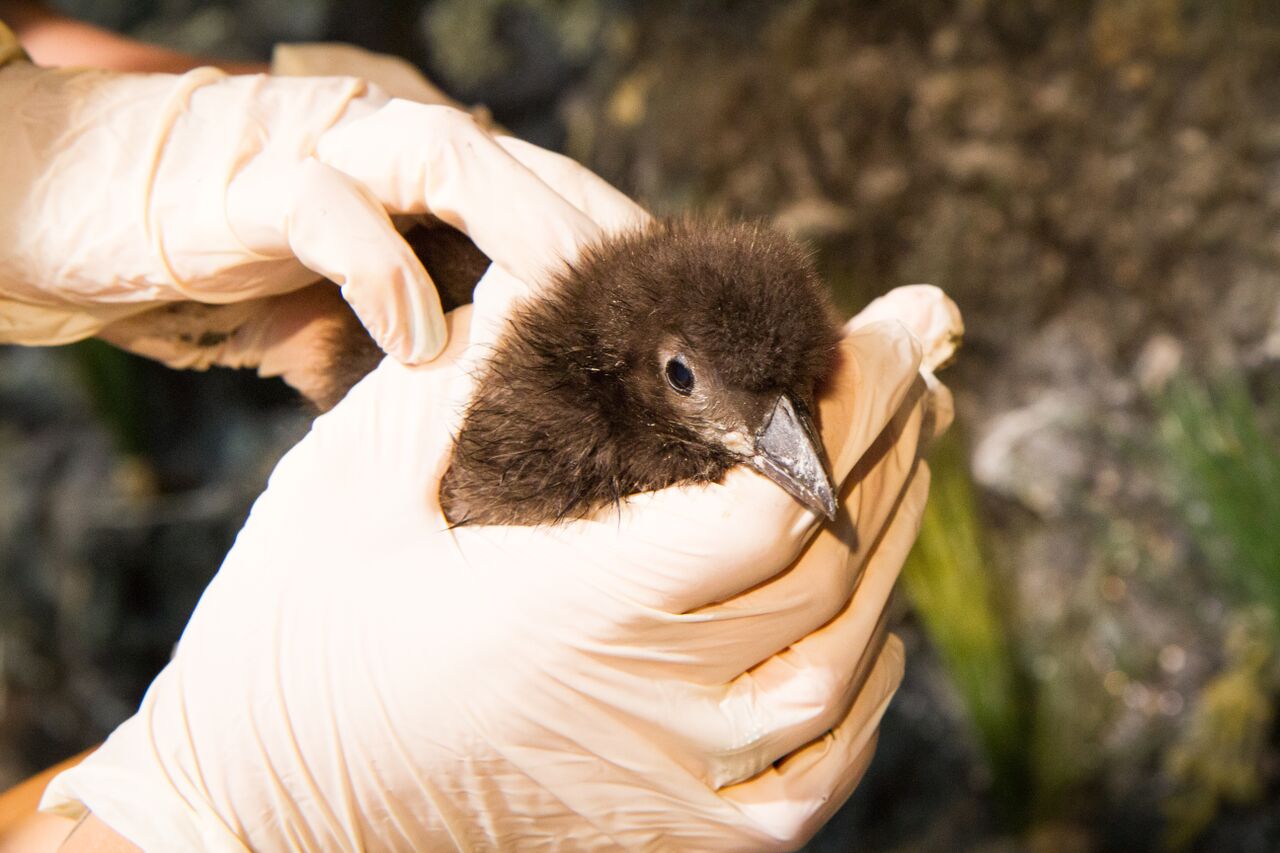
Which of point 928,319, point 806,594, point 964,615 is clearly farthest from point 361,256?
point 964,615

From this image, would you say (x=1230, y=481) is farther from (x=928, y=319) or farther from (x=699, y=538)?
(x=699, y=538)

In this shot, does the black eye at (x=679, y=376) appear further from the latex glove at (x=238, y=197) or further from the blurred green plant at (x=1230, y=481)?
the blurred green plant at (x=1230, y=481)

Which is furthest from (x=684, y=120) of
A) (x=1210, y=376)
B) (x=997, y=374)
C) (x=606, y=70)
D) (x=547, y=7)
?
(x=1210, y=376)

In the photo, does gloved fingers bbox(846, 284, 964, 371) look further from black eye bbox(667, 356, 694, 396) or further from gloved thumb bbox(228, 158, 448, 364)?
gloved thumb bbox(228, 158, 448, 364)

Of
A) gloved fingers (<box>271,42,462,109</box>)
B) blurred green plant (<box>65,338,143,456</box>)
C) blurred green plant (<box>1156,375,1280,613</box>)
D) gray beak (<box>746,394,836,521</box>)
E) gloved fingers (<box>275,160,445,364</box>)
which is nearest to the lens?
gray beak (<box>746,394,836,521</box>)

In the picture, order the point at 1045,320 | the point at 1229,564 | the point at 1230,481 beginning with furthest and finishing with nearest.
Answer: the point at 1045,320 < the point at 1229,564 < the point at 1230,481

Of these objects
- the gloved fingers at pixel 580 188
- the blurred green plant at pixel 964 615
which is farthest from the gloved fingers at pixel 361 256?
the blurred green plant at pixel 964 615

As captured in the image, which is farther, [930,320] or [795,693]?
[930,320]

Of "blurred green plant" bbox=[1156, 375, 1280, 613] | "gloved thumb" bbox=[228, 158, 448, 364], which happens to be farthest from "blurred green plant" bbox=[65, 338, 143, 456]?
"blurred green plant" bbox=[1156, 375, 1280, 613]
